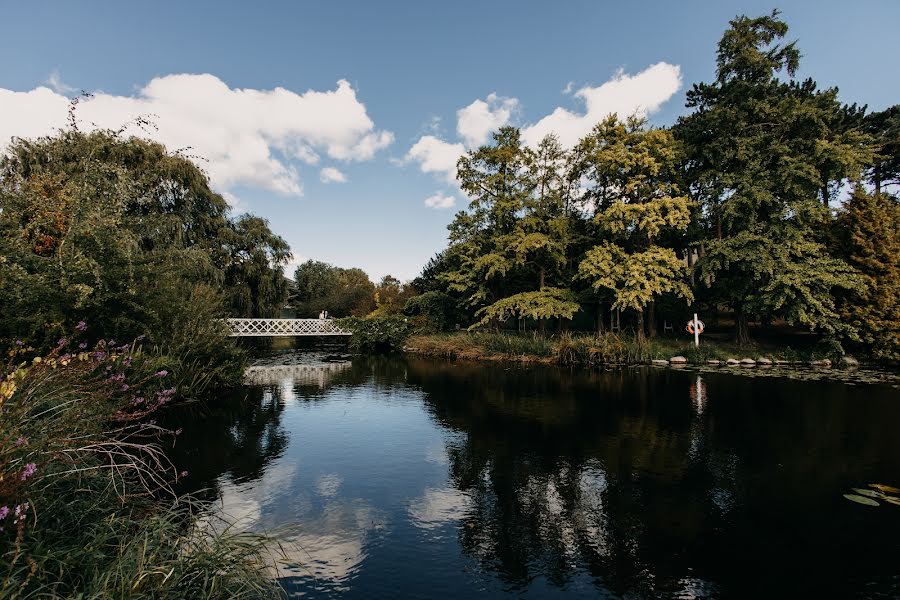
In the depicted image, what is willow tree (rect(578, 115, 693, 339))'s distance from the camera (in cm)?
2075

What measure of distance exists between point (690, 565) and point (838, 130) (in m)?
28.3

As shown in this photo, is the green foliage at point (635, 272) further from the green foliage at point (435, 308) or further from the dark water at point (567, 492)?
the green foliage at point (435, 308)

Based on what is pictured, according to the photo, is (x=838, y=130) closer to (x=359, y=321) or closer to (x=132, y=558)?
(x=359, y=321)

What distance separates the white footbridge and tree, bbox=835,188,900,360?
86.8 feet

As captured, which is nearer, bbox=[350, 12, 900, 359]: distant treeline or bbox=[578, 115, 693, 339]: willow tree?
bbox=[350, 12, 900, 359]: distant treeline

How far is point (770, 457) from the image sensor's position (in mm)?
7422

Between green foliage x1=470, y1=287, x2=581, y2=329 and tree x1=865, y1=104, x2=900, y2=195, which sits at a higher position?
tree x1=865, y1=104, x2=900, y2=195

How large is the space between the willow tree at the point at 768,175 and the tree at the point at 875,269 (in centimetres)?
73

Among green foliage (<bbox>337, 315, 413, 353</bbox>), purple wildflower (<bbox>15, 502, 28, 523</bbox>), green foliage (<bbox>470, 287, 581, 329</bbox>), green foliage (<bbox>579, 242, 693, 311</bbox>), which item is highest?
green foliage (<bbox>579, 242, 693, 311</bbox>)

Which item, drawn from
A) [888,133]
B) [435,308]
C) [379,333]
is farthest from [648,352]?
[888,133]

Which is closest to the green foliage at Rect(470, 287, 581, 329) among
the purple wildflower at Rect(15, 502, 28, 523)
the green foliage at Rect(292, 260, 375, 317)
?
the green foliage at Rect(292, 260, 375, 317)

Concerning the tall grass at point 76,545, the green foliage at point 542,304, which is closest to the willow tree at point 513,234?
the green foliage at point 542,304

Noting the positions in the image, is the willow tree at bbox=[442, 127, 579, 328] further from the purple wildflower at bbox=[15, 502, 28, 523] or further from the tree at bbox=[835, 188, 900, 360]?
the purple wildflower at bbox=[15, 502, 28, 523]

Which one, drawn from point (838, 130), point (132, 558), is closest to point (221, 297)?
point (132, 558)
